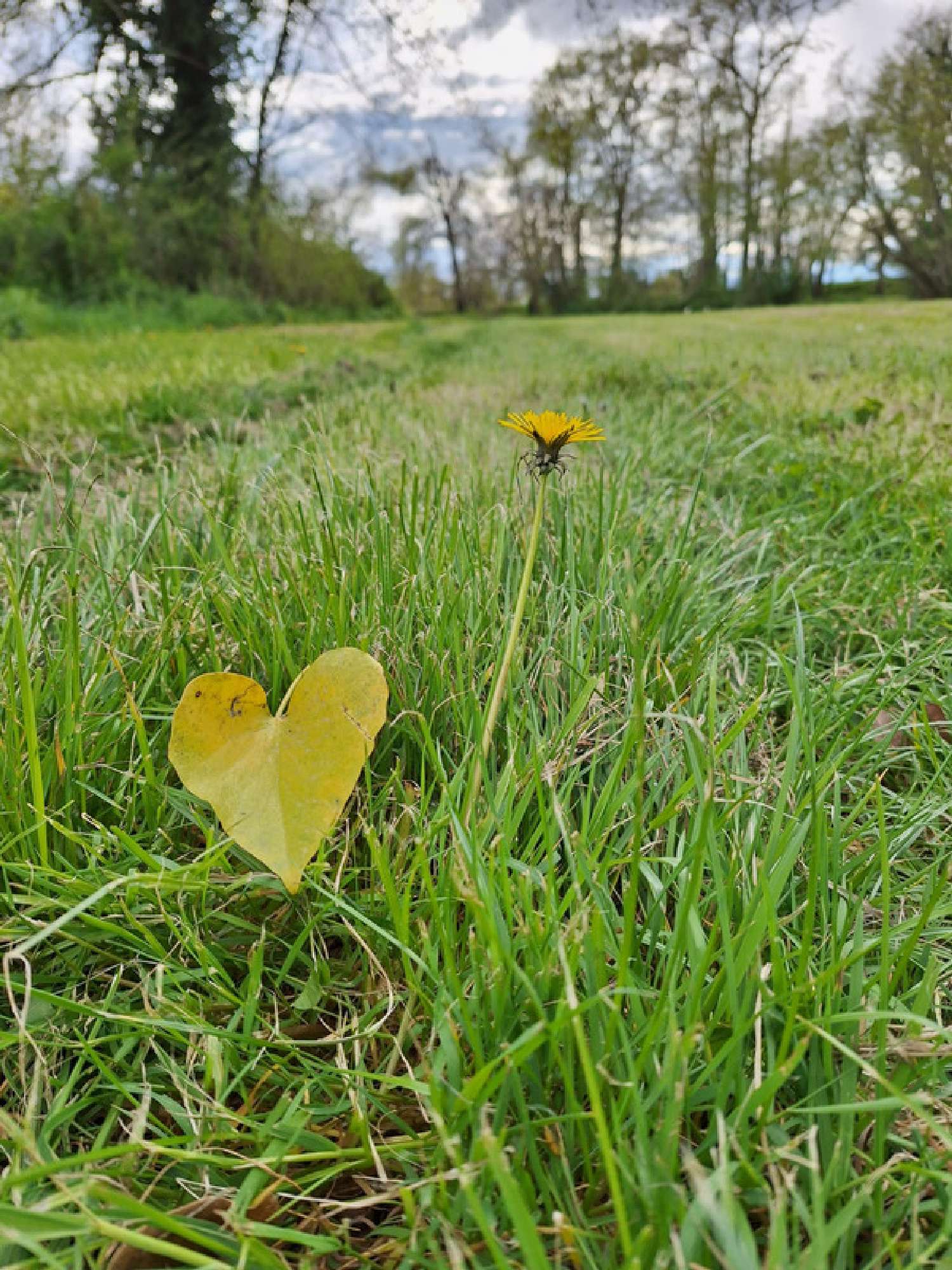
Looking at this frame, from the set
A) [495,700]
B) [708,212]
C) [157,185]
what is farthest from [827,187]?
[708,212]

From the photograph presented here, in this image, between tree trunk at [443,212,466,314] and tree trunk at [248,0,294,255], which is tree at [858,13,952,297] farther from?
tree trunk at [443,212,466,314]

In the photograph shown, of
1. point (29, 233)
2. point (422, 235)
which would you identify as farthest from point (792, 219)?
point (422, 235)

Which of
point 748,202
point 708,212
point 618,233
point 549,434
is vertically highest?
point 618,233

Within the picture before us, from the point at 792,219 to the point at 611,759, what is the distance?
11.1 metres

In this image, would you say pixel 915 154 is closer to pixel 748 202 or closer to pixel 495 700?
pixel 495 700

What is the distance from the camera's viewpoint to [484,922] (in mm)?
537

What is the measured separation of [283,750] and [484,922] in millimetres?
252

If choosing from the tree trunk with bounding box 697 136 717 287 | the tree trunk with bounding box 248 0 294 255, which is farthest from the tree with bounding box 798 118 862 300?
the tree trunk with bounding box 248 0 294 255

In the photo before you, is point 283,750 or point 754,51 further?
point 754,51

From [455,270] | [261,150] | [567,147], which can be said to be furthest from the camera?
[455,270]

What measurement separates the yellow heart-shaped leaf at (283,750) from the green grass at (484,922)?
0.19ft

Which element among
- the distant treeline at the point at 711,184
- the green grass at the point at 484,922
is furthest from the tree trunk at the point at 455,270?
the green grass at the point at 484,922

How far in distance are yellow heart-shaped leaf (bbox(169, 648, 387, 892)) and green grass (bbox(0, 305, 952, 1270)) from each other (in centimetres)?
6

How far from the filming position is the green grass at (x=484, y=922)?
1.56 feet
